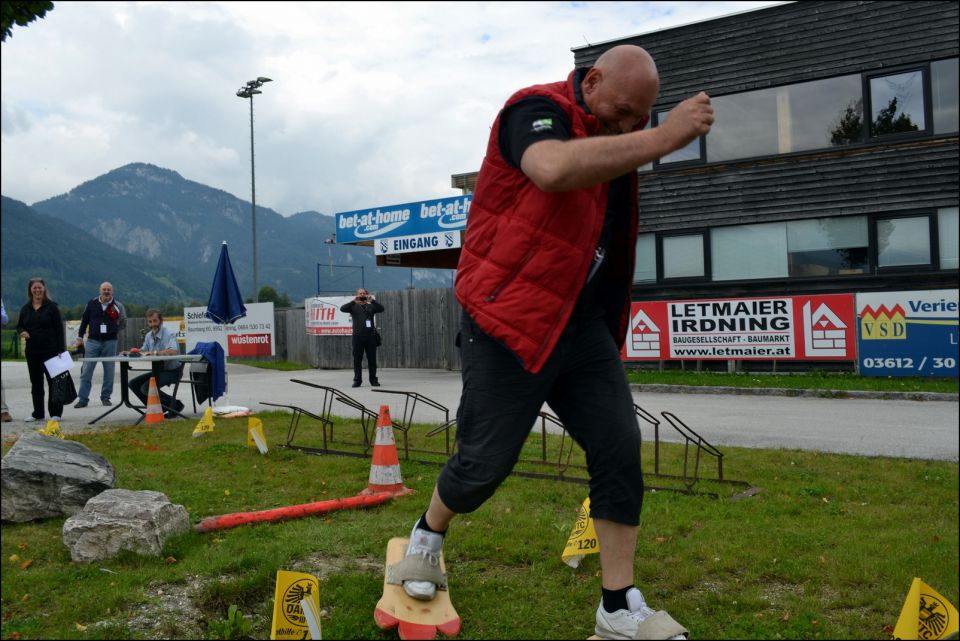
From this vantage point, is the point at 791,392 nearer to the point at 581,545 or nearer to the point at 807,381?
the point at 807,381

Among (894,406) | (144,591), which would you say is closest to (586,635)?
(144,591)

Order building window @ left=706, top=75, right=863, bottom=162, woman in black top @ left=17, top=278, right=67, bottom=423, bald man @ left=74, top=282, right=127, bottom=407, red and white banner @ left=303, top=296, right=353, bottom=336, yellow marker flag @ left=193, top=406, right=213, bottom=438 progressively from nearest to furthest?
yellow marker flag @ left=193, top=406, right=213, bottom=438, woman in black top @ left=17, top=278, right=67, bottom=423, bald man @ left=74, top=282, right=127, bottom=407, building window @ left=706, top=75, right=863, bottom=162, red and white banner @ left=303, top=296, right=353, bottom=336

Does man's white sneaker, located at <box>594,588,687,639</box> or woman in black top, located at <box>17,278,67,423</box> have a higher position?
woman in black top, located at <box>17,278,67,423</box>

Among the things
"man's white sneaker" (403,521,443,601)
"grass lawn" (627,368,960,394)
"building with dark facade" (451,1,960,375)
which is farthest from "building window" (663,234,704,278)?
"man's white sneaker" (403,521,443,601)

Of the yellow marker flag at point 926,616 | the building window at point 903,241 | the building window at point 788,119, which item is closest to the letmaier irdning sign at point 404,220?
the building window at point 788,119

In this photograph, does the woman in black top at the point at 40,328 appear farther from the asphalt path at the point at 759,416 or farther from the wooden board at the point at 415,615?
the wooden board at the point at 415,615

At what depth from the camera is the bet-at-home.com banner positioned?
2445 cm

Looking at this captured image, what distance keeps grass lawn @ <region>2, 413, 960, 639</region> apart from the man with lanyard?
4.97m

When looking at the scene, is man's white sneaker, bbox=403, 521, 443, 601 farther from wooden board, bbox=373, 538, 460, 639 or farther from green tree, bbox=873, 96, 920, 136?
green tree, bbox=873, 96, 920, 136

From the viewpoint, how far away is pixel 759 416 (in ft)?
33.6

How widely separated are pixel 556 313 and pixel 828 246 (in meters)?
15.9

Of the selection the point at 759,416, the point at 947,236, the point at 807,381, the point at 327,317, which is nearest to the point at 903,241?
the point at 947,236

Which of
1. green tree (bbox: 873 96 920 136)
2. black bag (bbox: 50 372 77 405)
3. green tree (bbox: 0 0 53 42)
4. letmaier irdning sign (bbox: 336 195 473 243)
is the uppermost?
green tree (bbox: 873 96 920 136)

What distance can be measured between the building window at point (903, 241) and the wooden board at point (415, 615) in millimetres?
15582
